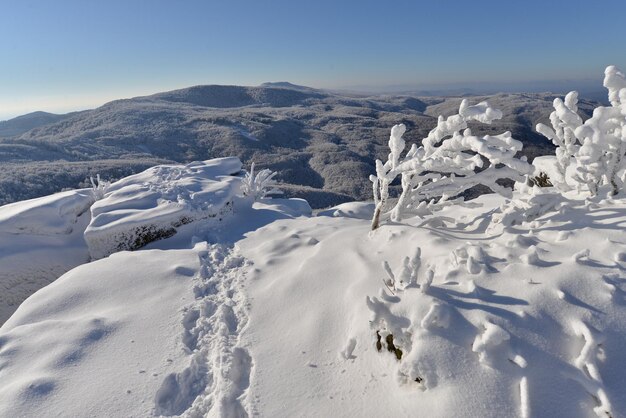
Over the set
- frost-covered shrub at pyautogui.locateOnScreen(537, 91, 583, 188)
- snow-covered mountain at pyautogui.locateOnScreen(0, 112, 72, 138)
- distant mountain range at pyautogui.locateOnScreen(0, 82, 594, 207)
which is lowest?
distant mountain range at pyautogui.locateOnScreen(0, 82, 594, 207)

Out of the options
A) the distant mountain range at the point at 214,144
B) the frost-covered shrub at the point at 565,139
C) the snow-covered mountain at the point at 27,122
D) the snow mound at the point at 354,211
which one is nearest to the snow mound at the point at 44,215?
the snow mound at the point at 354,211

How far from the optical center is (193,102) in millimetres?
86562

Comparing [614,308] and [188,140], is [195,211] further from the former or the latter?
[188,140]

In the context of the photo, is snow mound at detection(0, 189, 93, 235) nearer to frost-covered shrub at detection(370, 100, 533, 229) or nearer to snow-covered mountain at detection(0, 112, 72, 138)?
frost-covered shrub at detection(370, 100, 533, 229)

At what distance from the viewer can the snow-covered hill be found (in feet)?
7.47

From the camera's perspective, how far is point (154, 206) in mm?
7562

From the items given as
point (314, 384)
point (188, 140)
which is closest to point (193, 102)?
point (188, 140)

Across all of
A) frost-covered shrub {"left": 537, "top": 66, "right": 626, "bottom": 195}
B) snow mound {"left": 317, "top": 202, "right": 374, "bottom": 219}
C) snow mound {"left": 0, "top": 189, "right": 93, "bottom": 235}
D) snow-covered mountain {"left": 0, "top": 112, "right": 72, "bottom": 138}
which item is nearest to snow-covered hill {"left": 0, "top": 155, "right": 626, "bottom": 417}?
frost-covered shrub {"left": 537, "top": 66, "right": 626, "bottom": 195}

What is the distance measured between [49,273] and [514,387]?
285 inches

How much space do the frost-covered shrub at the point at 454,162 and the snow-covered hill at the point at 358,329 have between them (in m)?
0.42

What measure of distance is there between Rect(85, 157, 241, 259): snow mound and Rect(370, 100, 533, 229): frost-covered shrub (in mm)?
3882

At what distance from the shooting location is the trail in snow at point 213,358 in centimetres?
276

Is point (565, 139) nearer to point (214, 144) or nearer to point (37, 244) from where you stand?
point (37, 244)

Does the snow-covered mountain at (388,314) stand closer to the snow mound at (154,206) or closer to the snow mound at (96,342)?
the snow mound at (96,342)
